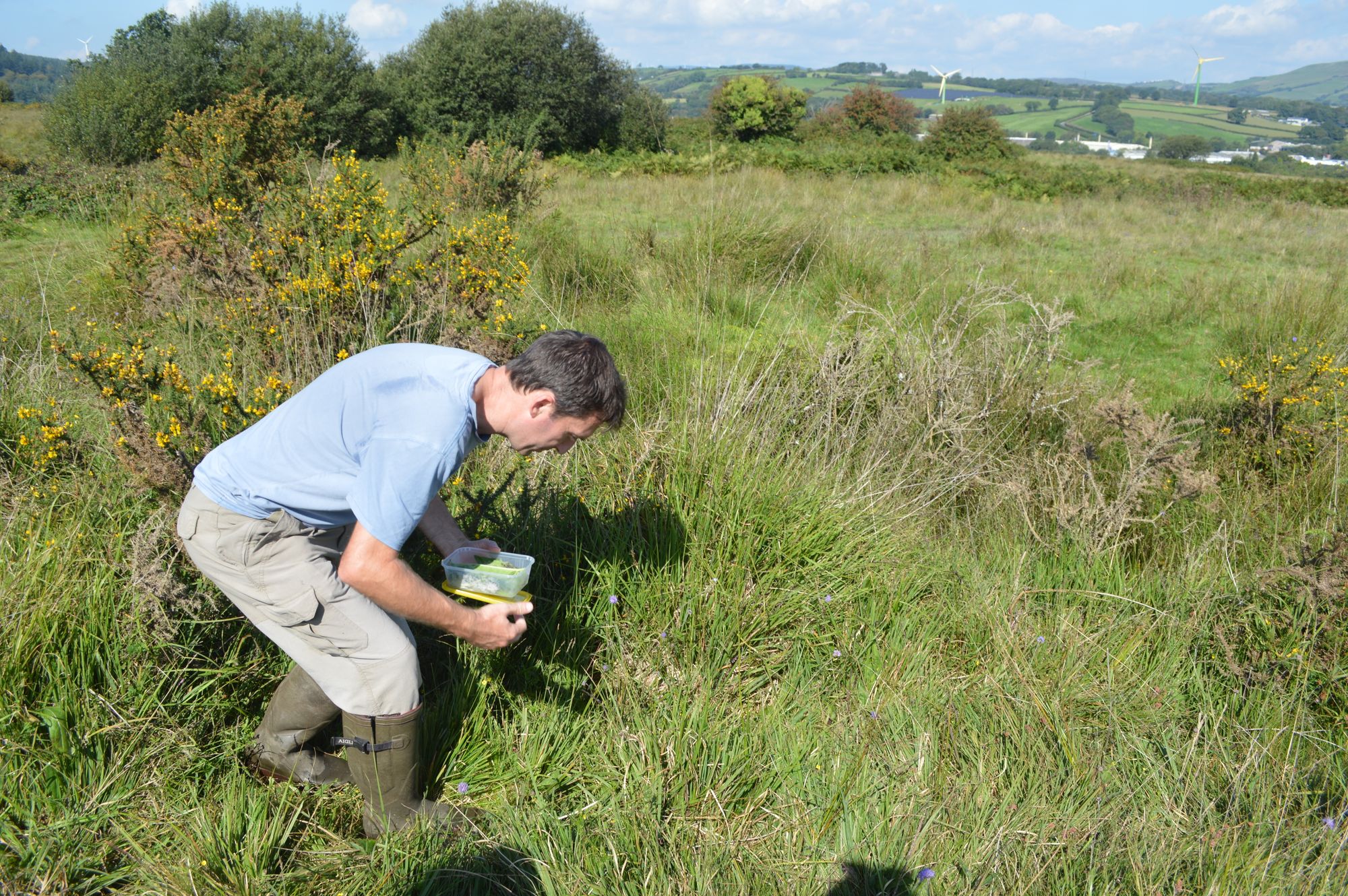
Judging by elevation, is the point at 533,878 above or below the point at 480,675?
below

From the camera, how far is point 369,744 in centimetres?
222

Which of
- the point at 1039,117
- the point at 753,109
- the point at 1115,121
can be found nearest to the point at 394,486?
the point at 753,109

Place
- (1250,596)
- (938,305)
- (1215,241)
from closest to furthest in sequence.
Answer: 1. (1250,596)
2. (938,305)
3. (1215,241)

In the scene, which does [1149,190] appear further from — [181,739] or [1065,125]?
[1065,125]

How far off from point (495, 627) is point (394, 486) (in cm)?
49

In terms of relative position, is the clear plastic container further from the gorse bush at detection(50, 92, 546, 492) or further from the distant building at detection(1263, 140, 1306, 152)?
the distant building at detection(1263, 140, 1306, 152)

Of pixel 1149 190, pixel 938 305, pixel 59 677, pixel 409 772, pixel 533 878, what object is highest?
pixel 1149 190

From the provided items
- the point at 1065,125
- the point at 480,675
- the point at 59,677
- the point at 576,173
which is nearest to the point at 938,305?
the point at 480,675

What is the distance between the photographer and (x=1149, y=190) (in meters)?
19.0

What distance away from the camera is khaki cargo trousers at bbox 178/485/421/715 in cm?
214

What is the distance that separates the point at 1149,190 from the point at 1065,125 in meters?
78.0

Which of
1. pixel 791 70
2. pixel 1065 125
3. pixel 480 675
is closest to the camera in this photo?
pixel 480 675

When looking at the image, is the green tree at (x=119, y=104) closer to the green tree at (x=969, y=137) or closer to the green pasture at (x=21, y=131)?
the green pasture at (x=21, y=131)

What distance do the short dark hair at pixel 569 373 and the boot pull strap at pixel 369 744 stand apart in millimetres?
1023
